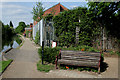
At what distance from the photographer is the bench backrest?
17.8 feet

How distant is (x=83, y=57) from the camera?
18.3ft

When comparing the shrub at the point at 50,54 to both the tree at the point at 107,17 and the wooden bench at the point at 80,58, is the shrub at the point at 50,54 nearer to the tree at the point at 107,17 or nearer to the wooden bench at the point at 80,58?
the wooden bench at the point at 80,58

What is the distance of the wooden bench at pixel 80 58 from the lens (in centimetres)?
543

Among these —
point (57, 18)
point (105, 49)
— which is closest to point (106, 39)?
point (105, 49)

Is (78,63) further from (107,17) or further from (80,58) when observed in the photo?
(107,17)

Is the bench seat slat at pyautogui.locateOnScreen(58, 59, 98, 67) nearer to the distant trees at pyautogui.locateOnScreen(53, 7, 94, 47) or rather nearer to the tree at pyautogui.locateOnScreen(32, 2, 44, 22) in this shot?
the distant trees at pyautogui.locateOnScreen(53, 7, 94, 47)

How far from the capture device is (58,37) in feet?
37.1

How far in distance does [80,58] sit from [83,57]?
0.13 m

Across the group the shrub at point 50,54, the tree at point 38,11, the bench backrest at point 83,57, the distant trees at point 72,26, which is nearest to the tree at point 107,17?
the distant trees at point 72,26

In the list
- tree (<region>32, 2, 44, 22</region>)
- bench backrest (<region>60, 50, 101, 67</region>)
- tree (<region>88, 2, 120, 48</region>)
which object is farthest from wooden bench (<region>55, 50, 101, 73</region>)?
tree (<region>32, 2, 44, 22</region>)

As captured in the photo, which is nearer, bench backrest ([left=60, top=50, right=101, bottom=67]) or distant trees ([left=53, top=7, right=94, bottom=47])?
bench backrest ([left=60, top=50, right=101, bottom=67])

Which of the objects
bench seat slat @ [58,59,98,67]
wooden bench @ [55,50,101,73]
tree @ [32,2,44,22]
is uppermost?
tree @ [32,2,44,22]

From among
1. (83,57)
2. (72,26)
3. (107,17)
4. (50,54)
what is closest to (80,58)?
(83,57)

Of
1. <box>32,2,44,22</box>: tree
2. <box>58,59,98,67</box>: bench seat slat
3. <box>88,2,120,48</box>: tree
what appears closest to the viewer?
<box>58,59,98,67</box>: bench seat slat
